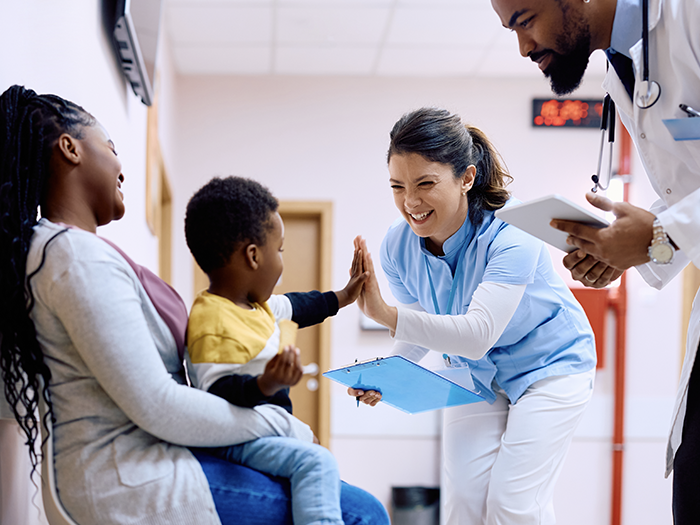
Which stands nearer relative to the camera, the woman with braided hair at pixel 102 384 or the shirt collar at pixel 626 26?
the woman with braided hair at pixel 102 384

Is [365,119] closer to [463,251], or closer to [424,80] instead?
[424,80]

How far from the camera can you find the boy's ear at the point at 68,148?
933 millimetres

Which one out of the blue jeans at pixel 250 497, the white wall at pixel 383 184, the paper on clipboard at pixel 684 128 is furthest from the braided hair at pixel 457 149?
the white wall at pixel 383 184

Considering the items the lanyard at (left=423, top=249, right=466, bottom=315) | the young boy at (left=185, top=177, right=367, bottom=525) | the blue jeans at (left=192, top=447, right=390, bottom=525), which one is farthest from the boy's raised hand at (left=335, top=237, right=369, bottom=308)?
the blue jeans at (left=192, top=447, right=390, bottom=525)

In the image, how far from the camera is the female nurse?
1.52 m

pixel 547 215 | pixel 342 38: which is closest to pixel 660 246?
pixel 547 215

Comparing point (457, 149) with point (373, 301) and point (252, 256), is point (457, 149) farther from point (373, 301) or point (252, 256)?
point (252, 256)

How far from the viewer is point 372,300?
1440 millimetres

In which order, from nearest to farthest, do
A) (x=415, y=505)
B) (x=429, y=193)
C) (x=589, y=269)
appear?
(x=589, y=269)
(x=429, y=193)
(x=415, y=505)

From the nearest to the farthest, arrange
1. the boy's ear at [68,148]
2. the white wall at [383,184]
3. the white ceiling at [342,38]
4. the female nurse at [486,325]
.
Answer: the boy's ear at [68,148] < the female nurse at [486,325] < the white ceiling at [342,38] < the white wall at [383,184]

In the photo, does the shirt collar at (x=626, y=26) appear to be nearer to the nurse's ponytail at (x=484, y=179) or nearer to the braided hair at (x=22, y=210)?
the nurse's ponytail at (x=484, y=179)

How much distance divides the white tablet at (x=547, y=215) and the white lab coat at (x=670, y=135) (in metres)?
0.13

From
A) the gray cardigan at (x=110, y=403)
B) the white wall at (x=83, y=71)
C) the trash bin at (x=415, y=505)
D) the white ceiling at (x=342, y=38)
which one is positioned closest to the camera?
the gray cardigan at (x=110, y=403)

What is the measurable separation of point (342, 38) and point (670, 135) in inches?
116
